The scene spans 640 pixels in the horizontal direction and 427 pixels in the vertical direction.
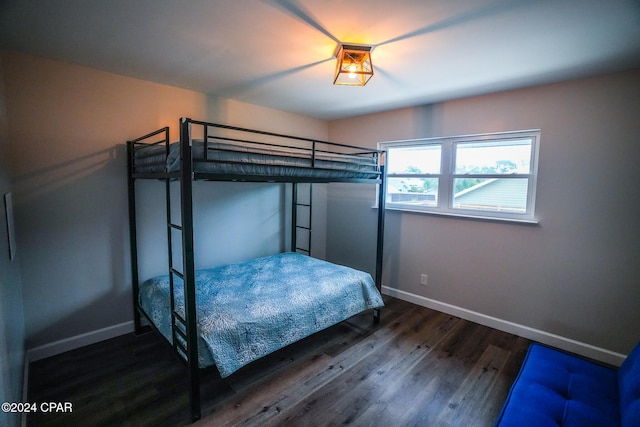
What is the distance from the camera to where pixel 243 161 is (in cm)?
190

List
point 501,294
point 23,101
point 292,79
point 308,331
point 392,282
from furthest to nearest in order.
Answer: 1. point 392,282
2. point 501,294
3. point 292,79
4. point 308,331
5. point 23,101

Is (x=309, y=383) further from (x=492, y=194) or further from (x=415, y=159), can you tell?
(x=415, y=159)

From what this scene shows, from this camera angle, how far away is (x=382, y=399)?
1.95 m

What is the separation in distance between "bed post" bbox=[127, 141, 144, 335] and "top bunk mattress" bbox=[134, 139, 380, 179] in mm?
103

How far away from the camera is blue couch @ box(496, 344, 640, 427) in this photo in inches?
51.8

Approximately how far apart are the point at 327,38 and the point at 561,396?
2.47 metres

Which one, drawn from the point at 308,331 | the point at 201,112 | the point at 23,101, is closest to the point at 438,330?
the point at 308,331

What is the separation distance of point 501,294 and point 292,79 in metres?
2.94

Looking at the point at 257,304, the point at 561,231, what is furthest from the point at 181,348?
the point at 561,231

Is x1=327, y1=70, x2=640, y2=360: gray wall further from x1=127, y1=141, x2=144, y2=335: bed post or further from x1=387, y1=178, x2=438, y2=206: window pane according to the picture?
x1=127, y1=141, x2=144, y2=335: bed post

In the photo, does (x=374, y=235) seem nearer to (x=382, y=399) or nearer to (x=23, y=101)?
(x=382, y=399)

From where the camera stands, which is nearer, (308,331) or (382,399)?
(382,399)

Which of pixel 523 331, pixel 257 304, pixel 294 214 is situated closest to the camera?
pixel 257 304

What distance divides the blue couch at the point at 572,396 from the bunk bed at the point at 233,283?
1.36 m
